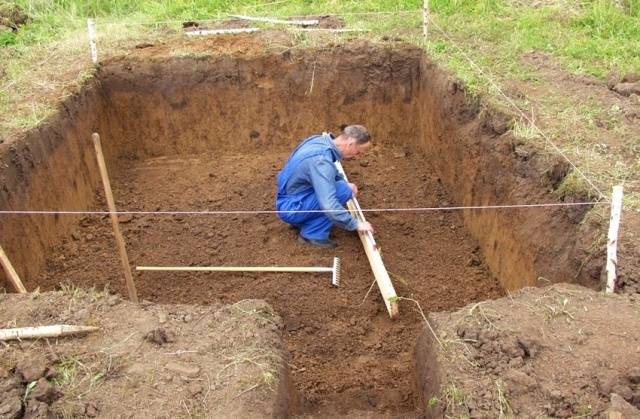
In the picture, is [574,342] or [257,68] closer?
[574,342]

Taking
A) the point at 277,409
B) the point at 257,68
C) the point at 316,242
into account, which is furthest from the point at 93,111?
the point at 277,409

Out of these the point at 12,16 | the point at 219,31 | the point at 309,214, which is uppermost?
the point at 12,16

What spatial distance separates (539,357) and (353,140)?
8.78ft

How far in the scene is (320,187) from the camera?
5070mm

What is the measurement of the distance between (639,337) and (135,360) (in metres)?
2.64

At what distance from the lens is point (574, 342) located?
9.93 ft

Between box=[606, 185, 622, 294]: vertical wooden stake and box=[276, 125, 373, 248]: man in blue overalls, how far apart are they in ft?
6.88

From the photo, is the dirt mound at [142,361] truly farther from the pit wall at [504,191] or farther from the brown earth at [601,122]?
the brown earth at [601,122]

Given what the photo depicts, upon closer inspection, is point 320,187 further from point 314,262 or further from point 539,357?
point 539,357

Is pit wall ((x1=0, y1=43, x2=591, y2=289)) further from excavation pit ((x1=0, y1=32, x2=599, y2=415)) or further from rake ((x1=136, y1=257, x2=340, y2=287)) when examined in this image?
rake ((x1=136, y1=257, x2=340, y2=287))

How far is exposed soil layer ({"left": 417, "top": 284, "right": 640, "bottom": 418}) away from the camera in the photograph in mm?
2773

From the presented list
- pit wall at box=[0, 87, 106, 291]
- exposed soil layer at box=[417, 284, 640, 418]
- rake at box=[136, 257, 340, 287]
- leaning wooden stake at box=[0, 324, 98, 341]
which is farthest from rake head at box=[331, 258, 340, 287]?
pit wall at box=[0, 87, 106, 291]

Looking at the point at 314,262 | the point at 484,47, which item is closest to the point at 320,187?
the point at 314,262

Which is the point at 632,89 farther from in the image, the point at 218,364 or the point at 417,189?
the point at 218,364
